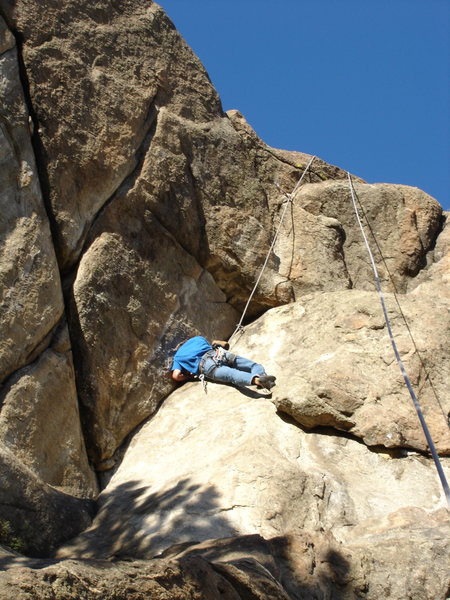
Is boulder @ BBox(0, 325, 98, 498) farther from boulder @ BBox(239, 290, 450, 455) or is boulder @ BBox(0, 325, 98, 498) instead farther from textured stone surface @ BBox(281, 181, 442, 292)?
textured stone surface @ BBox(281, 181, 442, 292)

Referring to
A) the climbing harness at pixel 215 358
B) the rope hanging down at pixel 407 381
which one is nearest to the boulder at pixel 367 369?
the rope hanging down at pixel 407 381

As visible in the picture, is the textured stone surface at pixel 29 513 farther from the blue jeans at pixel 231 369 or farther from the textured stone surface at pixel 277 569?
the blue jeans at pixel 231 369

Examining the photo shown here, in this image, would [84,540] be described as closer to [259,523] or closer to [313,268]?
[259,523]

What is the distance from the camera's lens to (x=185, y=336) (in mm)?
8914

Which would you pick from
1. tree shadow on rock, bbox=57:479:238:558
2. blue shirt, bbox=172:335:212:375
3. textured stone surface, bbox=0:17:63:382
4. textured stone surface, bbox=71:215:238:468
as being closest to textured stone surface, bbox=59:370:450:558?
tree shadow on rock, bbox=57:479:238:558

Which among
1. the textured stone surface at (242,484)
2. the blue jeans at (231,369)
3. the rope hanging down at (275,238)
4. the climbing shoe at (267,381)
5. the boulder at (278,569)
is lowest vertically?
the boulder at (278,569)

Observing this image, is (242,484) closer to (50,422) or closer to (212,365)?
(50,422)

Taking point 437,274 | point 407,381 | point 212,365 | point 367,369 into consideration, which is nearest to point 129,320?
point 212,365

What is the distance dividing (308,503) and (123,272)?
132 inches

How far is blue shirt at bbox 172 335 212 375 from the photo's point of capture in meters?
8.51

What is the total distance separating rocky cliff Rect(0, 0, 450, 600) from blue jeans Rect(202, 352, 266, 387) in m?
0.14

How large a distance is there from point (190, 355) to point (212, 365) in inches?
11.6

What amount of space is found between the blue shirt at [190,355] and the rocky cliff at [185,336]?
158mm

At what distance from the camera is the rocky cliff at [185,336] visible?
5.48m
